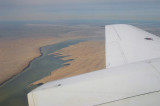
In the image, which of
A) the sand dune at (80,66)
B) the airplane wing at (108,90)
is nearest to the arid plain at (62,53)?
the sand dune at (80,66)

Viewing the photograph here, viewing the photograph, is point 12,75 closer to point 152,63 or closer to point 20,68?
point 20,68

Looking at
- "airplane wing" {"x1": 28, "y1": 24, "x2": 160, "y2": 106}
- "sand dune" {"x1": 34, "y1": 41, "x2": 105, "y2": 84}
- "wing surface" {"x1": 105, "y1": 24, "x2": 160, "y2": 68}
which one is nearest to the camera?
"airplane wing" {"x1": 28, "y1": 24, "x2": 160, "y2": 106}

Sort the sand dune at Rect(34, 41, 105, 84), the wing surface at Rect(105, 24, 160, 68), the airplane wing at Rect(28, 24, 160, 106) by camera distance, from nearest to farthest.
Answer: the airplane wing at Rect(28, 24, 160, 106) → the wing surface at Rect(105, 24, 160, 68) → the sand dune at Rect(34, 41, 105, 84)

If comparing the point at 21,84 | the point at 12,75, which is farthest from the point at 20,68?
the point at 21,84

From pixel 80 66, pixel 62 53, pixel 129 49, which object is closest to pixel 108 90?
pixel 129 49

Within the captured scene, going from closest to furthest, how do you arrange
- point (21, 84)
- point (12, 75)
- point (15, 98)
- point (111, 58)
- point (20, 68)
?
1. point (111, 58)
2. point (15, 98)
3. point (21, 84)
4. point (12, 75)
5. point (20, 68)

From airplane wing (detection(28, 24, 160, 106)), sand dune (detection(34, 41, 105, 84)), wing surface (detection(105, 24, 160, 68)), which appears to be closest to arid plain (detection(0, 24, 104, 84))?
sand dune (detection(34, 41, 105, 84))

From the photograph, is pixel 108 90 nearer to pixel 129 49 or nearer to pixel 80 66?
pixel 129 49

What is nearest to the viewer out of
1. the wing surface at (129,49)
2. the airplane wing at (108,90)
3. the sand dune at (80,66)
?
the airplane wing at (108,90)

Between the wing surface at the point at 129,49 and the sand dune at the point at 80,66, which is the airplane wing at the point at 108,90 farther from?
the sand dune at the point at 80,66

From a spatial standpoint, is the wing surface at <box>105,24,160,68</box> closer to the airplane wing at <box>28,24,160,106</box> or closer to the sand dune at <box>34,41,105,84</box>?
the airplane wing at <box>28,24,160,106</box>

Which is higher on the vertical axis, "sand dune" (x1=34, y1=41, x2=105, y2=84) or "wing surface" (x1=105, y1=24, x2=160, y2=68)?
"wing surface" (x1=105, y1=24, x2=160, y2=68)
